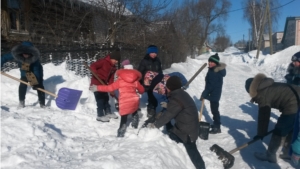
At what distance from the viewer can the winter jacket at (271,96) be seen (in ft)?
13.1

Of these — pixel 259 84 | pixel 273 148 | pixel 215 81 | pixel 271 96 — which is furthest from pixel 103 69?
pixel 273 148

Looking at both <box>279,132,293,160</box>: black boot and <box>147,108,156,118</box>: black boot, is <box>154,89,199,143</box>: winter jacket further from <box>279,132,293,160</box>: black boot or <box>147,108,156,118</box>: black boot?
<box>147,108,156,118</box>: black boot

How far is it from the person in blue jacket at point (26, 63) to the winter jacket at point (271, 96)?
4.39 meters

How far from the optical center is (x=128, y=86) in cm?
479

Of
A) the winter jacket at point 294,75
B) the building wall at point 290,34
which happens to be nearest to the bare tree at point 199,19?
the building wall at point 290,34

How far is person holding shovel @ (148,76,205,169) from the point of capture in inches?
157

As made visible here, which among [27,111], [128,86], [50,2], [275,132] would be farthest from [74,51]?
[275,132]

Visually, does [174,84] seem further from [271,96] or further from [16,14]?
[16,14]

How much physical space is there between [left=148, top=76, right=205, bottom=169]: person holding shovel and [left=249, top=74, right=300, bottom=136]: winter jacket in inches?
38.6

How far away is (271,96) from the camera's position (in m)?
4.02

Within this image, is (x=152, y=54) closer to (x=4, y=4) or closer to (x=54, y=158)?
(x=54, y=158)

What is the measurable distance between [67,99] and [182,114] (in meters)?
2.77

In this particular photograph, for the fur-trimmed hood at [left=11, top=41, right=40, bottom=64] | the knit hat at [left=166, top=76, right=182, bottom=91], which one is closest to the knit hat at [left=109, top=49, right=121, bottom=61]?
the knit hat at [left=166, top=76, right=182, bottom=91]

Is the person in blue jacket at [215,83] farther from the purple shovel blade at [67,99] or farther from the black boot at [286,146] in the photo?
the purple shovel blade at [67,99]
